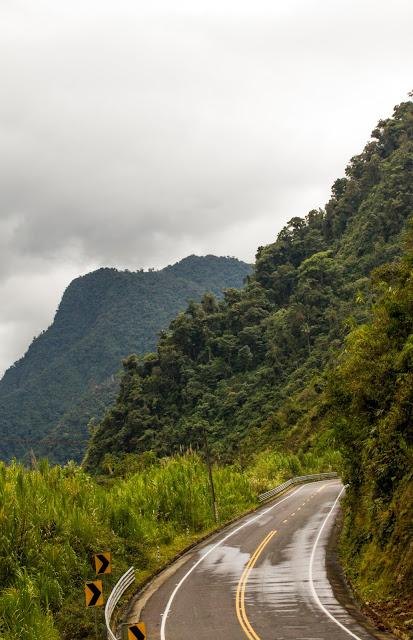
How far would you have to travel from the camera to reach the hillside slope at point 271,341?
9569 centimetres

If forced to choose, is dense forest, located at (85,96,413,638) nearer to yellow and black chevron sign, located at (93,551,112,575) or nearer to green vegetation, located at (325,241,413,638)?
green vegetation, located at (325,241,413,638)

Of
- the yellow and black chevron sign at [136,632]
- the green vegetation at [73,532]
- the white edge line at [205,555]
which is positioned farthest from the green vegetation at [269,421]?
the yellow and black chevron sign at [136,632]

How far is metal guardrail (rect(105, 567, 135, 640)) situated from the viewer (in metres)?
20.5

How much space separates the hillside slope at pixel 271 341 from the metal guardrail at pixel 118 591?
57.4m

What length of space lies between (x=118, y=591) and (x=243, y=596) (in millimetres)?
4910

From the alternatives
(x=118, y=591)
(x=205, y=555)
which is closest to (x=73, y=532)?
(x=118, y=591)

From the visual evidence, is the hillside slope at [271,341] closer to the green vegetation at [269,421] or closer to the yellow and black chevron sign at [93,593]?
the green vegetation at [269,421]

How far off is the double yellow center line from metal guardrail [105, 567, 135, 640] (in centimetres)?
414

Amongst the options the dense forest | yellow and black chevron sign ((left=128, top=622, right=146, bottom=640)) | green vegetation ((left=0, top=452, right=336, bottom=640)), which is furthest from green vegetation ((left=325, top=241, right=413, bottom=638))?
the dense forest

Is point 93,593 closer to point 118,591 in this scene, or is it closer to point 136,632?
point 136,632

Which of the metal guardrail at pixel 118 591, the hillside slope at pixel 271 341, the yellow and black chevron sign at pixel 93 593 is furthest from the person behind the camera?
the hillside slope at pixel 271 341

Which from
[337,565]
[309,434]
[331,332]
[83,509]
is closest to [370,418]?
[337,565]

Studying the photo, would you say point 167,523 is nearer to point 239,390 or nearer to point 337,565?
point 337,565

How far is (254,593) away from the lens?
2272 cm
